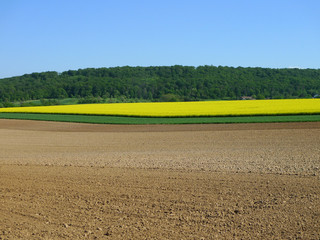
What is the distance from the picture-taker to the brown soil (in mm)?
7223

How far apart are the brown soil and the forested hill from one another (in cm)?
6119

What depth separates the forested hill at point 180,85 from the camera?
84.0m

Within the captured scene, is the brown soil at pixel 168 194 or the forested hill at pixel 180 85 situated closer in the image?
the brown soil at pixel 168 194

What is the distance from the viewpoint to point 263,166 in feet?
42.6

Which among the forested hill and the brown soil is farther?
the forested hill

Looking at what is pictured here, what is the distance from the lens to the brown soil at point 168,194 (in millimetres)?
7223

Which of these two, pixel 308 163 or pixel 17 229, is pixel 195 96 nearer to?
pixel 308 163

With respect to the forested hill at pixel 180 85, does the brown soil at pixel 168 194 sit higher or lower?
lower

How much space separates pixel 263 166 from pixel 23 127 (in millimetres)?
26063

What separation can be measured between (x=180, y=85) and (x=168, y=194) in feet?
281

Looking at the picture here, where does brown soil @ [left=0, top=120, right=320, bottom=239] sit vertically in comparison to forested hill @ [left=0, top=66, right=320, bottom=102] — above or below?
below

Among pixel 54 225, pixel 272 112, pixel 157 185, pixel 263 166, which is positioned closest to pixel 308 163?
pixel 263 166

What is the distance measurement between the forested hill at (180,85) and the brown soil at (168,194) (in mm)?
61186

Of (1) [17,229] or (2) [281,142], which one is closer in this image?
(1) [17,229]
